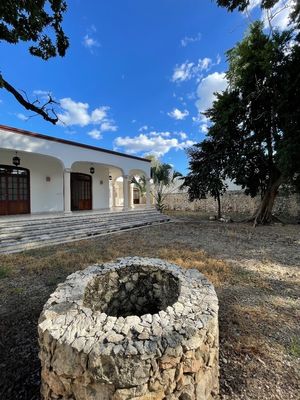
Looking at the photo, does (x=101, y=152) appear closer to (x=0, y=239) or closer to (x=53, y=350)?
(x=0, y=239)

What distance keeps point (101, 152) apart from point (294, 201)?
535 inches

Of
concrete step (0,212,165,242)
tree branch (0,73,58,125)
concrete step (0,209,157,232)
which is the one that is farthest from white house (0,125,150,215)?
tree branch (0,73,58,125)

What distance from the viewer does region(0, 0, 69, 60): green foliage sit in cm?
512

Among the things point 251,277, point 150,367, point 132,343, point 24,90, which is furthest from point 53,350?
point 24,90

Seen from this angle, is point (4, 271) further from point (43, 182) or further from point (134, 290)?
point (43, 182)

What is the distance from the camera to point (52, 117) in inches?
299

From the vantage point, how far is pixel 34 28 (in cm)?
583

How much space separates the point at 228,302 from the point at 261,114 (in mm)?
10720

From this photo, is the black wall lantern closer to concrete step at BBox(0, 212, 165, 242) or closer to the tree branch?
concrete step at BBox(0, 212, 165, 242)

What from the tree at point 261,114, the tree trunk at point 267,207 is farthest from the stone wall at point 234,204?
the tree trunk at point 267,207

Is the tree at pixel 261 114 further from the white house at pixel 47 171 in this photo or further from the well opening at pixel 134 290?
the well opening at pixel 134 290

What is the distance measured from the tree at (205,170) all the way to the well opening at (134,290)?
31.5 ft

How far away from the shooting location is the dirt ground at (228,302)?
223 cm

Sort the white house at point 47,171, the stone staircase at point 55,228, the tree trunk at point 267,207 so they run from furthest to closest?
the tree trunk at point 267,207 → the white house at point 47,171 → the stone staircase at point 55,228
